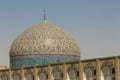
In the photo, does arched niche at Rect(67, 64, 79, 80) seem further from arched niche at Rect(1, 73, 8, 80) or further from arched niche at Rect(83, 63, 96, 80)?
arched niche at Rect(1, 73, 8, 80)

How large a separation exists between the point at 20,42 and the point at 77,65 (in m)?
12.8

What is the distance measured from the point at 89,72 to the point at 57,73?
13.1 feet

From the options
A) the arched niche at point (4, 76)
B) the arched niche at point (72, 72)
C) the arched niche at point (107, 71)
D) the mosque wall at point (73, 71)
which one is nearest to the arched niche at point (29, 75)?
the mosque wall at point (73, 71)

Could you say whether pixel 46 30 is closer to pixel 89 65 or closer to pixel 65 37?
pixel 65 37

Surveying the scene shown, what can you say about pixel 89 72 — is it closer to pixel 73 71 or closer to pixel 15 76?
pixel 73 71

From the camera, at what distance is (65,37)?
4922 cm

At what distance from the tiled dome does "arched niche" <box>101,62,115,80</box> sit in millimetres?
12426

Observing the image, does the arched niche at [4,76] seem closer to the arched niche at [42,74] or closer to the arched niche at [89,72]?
the arched niche at [42,74]

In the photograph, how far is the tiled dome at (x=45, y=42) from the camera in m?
48.2

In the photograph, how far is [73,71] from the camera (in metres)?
39.0

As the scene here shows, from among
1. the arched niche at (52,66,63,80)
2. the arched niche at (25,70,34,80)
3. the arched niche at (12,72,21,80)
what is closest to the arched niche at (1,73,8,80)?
the arched niche at (12,72,21,80)

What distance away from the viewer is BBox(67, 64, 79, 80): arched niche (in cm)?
3881

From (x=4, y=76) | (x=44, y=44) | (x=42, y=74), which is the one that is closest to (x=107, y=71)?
(x=42, y=74)

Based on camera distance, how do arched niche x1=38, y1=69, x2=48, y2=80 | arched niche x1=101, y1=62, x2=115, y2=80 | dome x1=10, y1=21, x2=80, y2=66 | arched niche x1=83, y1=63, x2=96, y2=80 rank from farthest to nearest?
1. dome x1=10, y1=21, x2=80, y2=66
2. arched niche x1=38, y1=69, x2=48, y2=80
3. arched niche x1=83, y1=63, x2=96, y2=80
4. arched niche x1=101, y1=62, x2=115, y2=80
